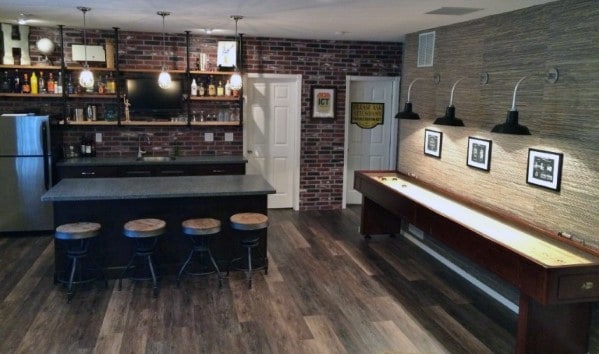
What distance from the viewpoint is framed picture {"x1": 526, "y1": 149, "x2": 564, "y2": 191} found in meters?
3.71

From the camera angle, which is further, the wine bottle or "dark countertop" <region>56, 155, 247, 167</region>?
the wine bottle

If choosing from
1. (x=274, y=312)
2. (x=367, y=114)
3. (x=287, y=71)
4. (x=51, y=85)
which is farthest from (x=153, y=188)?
(x=367, y=114)

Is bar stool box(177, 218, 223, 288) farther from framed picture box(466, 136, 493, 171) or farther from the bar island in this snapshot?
framed picture box(466, 136, 493, 171)

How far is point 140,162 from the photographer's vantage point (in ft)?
20.5

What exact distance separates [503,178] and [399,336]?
5.57 ft

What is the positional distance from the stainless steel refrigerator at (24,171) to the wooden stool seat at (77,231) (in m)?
1.93

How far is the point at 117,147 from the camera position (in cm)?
673

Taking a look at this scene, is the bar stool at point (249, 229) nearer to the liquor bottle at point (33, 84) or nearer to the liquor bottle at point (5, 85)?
the liquor bottle at point (33, 84)

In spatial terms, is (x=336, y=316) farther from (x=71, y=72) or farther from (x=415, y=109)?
(x=71, y=72)

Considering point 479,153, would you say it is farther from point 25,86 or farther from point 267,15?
point 25,86

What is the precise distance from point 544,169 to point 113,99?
17.1ft

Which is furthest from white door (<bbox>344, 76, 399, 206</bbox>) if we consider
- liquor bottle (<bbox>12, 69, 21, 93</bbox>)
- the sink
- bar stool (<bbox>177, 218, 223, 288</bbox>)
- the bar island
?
liquor bottle (<bbox>12, 69, 21, 93</bbox>)

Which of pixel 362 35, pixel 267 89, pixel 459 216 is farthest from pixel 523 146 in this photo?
pixel 267 89

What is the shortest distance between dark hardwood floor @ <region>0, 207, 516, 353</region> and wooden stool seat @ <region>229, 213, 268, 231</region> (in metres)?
0.57
